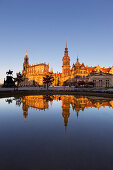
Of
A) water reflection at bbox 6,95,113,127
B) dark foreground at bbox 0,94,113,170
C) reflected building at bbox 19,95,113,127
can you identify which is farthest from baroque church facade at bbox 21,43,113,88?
dark foreground at bbox 0,94,113,170

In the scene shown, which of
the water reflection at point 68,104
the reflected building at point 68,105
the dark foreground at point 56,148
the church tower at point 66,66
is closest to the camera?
the dark foreground at point 56,148

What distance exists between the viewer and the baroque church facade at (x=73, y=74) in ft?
237

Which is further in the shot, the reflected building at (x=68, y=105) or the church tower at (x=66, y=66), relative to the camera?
the church tower at (x=66, y=66)

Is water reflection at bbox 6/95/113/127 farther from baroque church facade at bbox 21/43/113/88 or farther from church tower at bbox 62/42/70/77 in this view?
church tower at bbox 62/42/70/77

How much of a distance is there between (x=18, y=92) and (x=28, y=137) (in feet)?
109

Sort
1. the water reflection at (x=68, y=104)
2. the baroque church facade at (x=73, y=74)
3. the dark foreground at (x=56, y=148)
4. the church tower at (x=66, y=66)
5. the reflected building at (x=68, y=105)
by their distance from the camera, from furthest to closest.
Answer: the church tower at (x=66, y=66), the baroque church facade at (x=73, y=74), the water reflection at (x=68, y=104), the reflected building at (x=68, y=105), the dark foreground at (x=56, y=148)

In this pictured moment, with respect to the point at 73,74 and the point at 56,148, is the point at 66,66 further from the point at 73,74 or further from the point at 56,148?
the point at 56,148

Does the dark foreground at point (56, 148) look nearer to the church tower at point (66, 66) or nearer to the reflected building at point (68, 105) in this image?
the reflected building at point (68, 105)

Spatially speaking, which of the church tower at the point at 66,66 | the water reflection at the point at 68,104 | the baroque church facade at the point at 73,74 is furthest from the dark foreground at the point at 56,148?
the church tower at the point at 66,66

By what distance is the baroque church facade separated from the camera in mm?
72312

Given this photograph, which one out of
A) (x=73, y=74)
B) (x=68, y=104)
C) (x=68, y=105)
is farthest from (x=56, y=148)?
(x=73, y=74)

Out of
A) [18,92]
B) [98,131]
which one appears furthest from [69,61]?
[98,131]

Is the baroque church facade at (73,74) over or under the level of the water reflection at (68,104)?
over

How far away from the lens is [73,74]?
92.6 m
